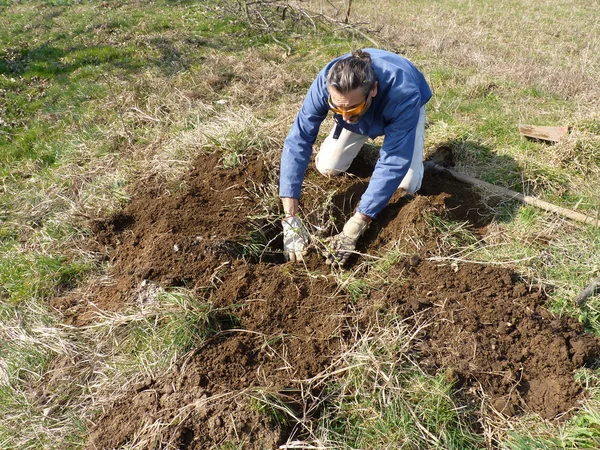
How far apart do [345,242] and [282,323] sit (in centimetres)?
77

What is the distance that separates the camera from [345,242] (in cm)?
278

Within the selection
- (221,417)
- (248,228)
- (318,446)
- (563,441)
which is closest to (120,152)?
(248,228)

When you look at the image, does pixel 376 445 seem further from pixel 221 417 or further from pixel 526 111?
pixel 526 111

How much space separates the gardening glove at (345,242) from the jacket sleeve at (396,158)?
113 millimetres

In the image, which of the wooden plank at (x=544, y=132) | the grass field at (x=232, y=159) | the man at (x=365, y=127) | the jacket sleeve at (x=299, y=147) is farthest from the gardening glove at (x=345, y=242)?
the wooden plank at (x=544, y=132)

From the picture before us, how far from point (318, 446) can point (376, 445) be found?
27cm

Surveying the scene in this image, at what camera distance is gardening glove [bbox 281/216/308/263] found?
9.18 feet

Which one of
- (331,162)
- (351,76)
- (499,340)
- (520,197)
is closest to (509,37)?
(520,197)

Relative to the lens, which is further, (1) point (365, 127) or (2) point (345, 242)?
(1) point (365, 127)

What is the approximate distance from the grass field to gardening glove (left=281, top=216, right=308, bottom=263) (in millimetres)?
318

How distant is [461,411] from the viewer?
1.92 metres

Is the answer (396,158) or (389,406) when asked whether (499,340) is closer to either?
(389,406)

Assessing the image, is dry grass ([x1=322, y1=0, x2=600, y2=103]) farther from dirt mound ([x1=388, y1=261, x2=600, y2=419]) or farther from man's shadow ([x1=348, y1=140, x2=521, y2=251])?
dirt mound ([x1=388, y1=261, x2=600, y2=419])

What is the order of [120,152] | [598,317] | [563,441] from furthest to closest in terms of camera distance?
[120,152] → [598,317] → [563,441]
